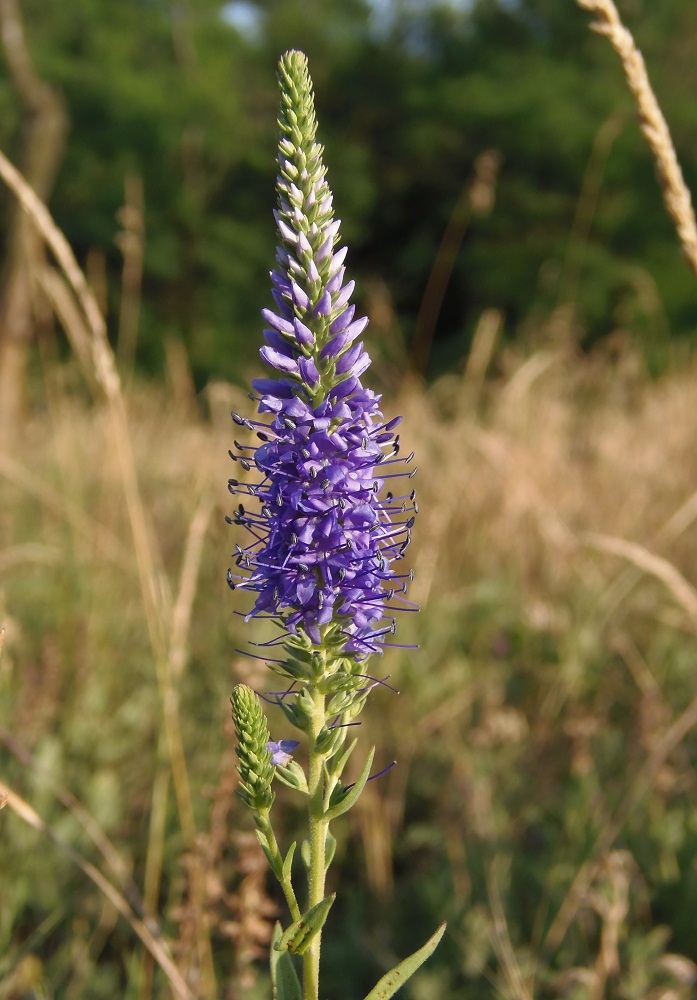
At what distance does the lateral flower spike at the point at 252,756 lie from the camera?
126cm

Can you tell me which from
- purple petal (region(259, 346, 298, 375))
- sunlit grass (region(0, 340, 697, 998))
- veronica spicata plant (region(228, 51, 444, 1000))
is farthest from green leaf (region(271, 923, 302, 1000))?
purple petal (region(259, 346, 298, 375))

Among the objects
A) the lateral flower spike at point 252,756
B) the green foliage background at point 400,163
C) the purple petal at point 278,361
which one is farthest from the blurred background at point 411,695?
the green foliage background at point 400,163

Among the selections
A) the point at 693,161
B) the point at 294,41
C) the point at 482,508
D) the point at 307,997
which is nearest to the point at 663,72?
the point at 693,161

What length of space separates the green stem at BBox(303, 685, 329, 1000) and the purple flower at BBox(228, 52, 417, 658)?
144 millimetres

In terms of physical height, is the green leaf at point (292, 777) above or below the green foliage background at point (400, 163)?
above

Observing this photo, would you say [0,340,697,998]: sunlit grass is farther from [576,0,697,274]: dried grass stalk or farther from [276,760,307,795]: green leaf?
[576,0,697,274]: dried grass stalk

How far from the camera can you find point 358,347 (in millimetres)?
1293

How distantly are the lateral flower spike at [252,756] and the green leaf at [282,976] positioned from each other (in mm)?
183

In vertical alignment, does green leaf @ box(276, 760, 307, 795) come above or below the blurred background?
above

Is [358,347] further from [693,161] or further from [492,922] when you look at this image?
[693,161]

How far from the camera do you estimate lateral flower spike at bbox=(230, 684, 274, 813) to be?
126 cm

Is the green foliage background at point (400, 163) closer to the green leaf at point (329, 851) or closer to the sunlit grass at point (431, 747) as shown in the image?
the sunlit grass at point (431, 747)

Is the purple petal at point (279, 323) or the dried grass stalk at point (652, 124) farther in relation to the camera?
the dried grass stalk at point (652, 124)

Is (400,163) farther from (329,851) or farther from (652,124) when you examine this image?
(329,851)
